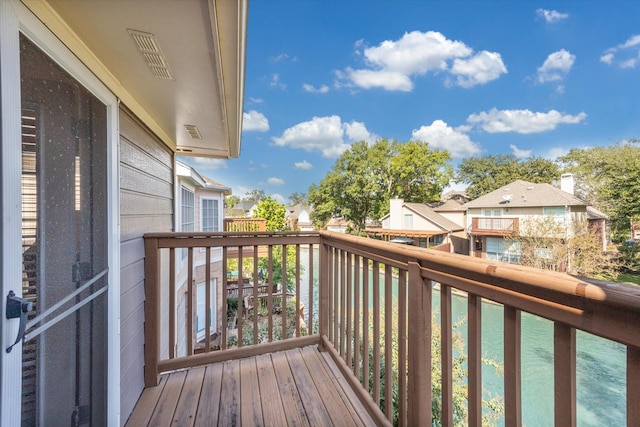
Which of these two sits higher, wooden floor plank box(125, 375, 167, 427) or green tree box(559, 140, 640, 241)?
green tree box(559, 140, 640, 241)

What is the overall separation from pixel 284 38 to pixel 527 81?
17.7 metres

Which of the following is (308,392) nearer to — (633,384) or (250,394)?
(250,394)

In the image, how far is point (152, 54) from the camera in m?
1.30

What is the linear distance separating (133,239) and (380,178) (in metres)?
21.1

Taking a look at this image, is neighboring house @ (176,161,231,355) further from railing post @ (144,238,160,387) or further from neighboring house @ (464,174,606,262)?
neighboring house @ (464,174,606,262)

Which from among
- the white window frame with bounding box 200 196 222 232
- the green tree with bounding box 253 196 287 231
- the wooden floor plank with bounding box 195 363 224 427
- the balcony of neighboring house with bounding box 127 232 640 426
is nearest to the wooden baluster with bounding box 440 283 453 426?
the balcony of neighboring house with bounding box 127 232 640 426

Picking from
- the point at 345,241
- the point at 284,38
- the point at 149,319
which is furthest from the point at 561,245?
the point at 284,38

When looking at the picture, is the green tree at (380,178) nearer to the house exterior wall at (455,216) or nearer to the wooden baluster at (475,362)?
the house exterior wall at (455,216)

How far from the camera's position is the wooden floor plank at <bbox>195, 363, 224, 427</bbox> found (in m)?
1.55

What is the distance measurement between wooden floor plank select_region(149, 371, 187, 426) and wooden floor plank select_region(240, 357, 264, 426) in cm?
40

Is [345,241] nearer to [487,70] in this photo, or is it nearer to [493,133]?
[487,70]

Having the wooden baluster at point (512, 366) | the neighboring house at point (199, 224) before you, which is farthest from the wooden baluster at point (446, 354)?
the neighboring house at point (199, 224)

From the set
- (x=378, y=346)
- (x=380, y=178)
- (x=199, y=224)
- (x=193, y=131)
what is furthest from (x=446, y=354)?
(x=380, y=178)

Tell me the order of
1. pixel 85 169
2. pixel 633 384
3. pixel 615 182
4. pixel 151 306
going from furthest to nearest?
pixel 615 182 → pixel 151 306 → pixel 85 169 → pixel 633 384
